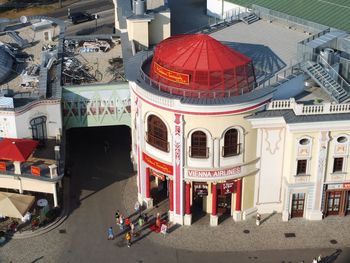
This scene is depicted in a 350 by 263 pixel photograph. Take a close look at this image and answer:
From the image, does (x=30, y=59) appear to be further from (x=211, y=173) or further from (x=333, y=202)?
(x=333, y=202)

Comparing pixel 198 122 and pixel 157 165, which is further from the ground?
pixel 198 122

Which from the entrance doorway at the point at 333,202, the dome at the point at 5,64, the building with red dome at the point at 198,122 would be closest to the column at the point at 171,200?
the building with red dome at the point at 198,122

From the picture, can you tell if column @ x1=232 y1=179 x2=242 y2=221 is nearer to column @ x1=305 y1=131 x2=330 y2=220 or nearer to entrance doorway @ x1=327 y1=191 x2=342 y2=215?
column @ x1=305 y1=131 x2=330 y2=220

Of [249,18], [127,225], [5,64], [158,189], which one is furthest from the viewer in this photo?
[249,18]

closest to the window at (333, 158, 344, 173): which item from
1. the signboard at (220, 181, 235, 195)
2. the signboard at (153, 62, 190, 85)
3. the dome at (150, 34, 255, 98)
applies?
the signboard at (220, 181, 235, 195)

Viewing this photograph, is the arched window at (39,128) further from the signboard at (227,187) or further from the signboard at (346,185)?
the signboard at (346,185)

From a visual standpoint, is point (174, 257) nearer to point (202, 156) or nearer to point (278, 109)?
point (202, 156)

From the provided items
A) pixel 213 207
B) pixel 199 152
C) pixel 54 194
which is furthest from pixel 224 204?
pixel 54 194
